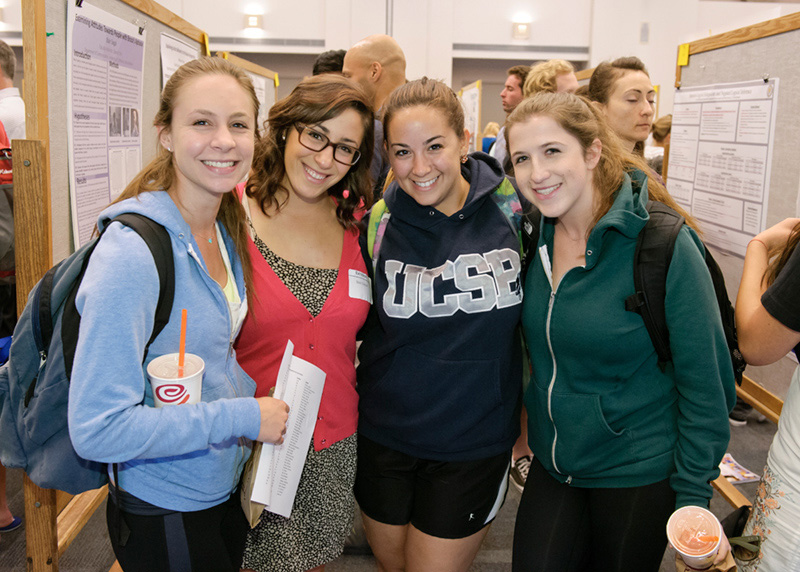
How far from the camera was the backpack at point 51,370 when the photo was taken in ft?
3.87

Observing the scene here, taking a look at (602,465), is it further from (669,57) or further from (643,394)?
(669,57)

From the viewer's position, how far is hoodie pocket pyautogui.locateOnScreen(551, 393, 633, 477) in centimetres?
156

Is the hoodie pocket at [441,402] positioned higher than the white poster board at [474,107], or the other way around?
the white poster board at [474,107]

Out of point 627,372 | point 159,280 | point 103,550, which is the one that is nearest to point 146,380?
point 159,280

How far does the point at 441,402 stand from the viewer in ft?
5.58

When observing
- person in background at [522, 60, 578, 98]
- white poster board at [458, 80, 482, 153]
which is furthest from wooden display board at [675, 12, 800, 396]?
white poster board at [458, 80, 482, 153]

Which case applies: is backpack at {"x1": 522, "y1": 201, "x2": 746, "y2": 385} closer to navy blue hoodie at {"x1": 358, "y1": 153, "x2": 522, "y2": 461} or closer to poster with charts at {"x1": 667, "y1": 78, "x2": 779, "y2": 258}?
navy blue hoodie at {"x1": 358, "y1": 153, "x2": 522, "y2": 461}

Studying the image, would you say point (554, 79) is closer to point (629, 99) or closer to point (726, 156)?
point (629, 99)

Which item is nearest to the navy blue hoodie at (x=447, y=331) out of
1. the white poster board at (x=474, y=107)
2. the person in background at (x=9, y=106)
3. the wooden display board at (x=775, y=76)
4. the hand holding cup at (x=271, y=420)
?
the hand holding cup at (x=271, y=420)

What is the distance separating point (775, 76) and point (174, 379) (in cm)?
248

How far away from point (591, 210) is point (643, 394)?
19.8 inches

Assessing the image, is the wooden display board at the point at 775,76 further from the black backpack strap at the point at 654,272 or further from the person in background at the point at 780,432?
the black backpack strap at the point at 654,272

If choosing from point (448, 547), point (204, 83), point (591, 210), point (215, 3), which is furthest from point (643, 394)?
point (215, 3)

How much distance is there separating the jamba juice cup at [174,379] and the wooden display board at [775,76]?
223 centimetres
